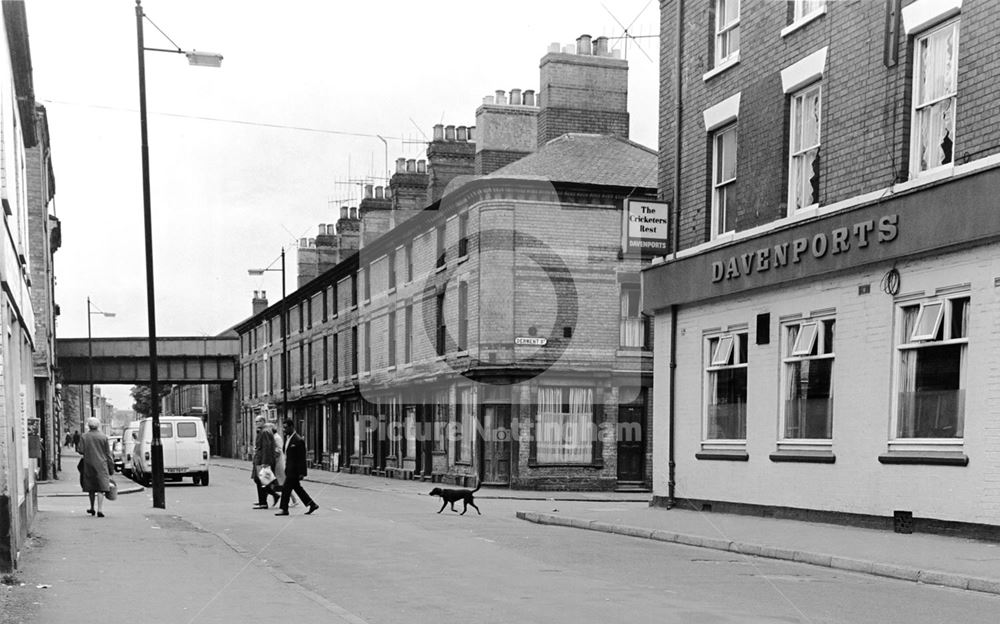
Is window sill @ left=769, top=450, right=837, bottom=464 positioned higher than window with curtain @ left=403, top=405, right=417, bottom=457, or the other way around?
window with curtain @ left=403, top=405, right=417, bottom=457

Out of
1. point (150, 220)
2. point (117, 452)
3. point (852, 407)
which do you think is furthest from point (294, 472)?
point (117, 452)

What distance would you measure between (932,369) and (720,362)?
5.69 metres

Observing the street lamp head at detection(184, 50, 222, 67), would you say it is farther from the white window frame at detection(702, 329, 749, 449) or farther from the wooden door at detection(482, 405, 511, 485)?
the wooden door at detection(482, 405, 511, 485)

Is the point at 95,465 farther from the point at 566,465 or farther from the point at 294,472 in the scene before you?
the point at 566,465

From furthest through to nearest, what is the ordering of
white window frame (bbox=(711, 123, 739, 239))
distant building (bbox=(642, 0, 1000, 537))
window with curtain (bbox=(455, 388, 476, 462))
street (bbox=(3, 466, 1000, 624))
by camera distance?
window with curtain (bbox=(455, 388, 476, 462))
white window frame (bbox=(711, 123, 739, 239))
distant building (bbox=(642, 0, 1000, 537))
street (bbox=(3, 466, 1000, 624))

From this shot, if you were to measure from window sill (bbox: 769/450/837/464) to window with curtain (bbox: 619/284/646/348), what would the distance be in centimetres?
1460

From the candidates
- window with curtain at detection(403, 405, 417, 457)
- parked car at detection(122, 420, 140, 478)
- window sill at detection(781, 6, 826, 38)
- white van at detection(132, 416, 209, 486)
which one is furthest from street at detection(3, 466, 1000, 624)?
parked car at detection(122, 420, 140, 478)

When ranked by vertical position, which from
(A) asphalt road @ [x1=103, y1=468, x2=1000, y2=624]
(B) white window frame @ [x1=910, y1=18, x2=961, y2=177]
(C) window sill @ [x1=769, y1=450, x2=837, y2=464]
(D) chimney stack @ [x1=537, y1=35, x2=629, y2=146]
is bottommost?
(A) asphalt road @ [x1=103, y1=468, x2=1000, y2=624]

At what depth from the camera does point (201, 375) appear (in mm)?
73375

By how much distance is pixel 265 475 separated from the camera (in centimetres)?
2114

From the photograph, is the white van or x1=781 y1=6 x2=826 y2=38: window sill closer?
x1=781 y1=6 x2=826 y2=38: window sill

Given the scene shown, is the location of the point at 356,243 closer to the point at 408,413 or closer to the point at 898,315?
the point at 408,413

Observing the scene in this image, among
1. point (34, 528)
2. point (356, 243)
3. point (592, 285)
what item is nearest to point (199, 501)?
point (34, 528)

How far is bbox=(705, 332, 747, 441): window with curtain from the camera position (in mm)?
19703
